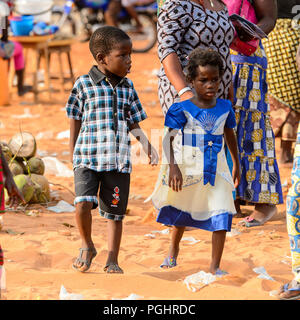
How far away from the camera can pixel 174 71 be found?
4078 mm

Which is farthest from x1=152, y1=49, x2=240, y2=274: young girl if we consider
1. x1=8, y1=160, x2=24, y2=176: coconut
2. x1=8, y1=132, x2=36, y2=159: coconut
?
x1=8, y1=132, x2=36, y2=159: coconut

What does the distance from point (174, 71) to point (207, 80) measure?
445mm

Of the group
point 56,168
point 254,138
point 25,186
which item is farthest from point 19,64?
point 254,138

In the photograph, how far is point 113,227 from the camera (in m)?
3.85

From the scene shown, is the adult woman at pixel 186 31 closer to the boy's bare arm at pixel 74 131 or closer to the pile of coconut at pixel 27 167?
the boy's bare arm at pixel 74 131

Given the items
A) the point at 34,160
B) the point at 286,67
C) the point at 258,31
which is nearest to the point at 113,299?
the point at 258,31

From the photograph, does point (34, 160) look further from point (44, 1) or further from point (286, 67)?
point (44, 1)

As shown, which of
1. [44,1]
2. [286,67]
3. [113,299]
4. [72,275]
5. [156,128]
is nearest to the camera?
[113,299]

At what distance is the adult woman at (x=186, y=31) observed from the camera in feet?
13.5

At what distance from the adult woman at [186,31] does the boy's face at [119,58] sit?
446 millimetres

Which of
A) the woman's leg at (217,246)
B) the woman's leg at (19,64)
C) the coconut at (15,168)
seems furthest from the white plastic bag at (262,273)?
the woman's leg at (19,64)

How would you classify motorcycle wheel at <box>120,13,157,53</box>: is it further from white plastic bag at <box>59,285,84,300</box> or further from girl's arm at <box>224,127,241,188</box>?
white plastic bag at <box>59,285,84,300</box>

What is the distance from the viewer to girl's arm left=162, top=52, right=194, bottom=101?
4.00 metres
